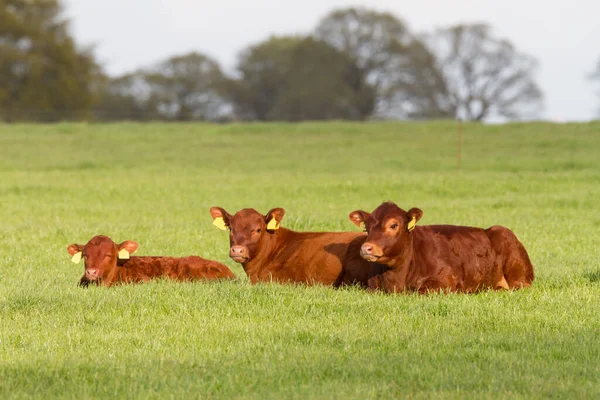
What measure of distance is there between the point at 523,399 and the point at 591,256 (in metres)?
7.79

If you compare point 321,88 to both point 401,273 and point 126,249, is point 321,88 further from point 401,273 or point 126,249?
point 401,273

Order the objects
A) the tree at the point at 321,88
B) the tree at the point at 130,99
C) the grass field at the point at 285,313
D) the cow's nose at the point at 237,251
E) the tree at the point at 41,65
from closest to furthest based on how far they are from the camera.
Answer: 1. the grass field at the point at 285,313
2. the cow's nose at the point at 237,251
3. the tree at the point at 41,65
4. the tree at the point at 321,88
5. the tree at the point at 130,99

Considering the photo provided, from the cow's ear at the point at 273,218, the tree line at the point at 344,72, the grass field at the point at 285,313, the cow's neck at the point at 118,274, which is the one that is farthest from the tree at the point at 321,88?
the cow's ear at the point at 273,218

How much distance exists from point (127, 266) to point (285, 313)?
324 cm

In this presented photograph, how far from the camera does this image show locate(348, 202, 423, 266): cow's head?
9141mm

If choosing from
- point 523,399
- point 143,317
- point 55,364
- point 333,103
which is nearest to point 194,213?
point 143,317

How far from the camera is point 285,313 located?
832 cm

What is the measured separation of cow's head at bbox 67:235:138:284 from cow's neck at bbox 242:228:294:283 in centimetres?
145

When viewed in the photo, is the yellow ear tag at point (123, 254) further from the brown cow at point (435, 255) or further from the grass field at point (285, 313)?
the brown cow at point (435, 255)

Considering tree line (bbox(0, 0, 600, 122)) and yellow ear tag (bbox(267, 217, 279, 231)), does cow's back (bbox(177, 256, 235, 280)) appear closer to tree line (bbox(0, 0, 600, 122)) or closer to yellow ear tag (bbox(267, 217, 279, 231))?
yellow ear tag (bbox(267, 217, 279, 231))

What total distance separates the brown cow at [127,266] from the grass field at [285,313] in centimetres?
41

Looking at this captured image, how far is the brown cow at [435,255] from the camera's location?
30.3 ft

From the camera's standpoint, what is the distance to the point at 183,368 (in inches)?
257

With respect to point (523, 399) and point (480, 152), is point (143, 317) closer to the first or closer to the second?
point (523, 399)
